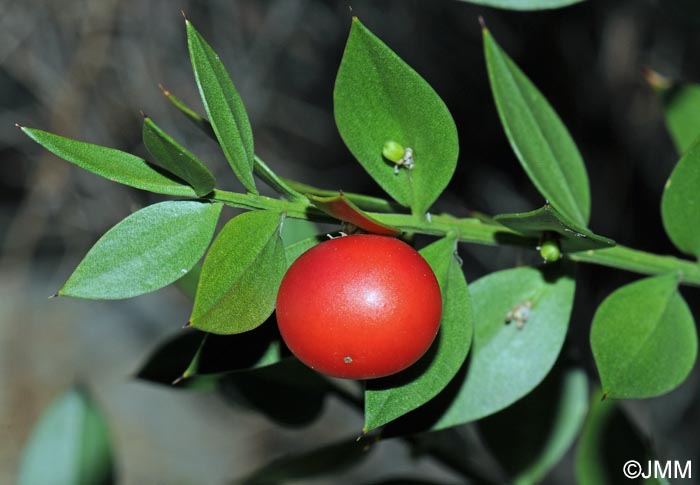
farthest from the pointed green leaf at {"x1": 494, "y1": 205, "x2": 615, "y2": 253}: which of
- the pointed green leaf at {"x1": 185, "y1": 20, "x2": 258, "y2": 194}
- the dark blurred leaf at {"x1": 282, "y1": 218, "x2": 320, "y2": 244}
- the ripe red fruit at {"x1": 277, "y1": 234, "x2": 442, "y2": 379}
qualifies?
the dark blurred leaf at {"x1": 282, "y1": 218, "x2": 320, "y2": 244}

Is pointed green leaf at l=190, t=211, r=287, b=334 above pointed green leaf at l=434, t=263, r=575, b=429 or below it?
above

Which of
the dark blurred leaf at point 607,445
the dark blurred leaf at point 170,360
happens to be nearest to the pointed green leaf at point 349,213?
the dark blurred leaf at point 170,360

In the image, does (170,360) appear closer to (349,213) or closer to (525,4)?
(349,213)

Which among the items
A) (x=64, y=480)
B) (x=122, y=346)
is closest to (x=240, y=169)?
(x=64, y=480)

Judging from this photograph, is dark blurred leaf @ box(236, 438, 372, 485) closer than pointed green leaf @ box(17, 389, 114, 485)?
Yes

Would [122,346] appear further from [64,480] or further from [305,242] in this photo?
[305,242]

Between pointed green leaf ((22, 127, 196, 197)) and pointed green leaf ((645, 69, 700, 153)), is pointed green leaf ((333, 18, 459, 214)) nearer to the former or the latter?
pointed green leaf ((22, 127, 196, 197))
